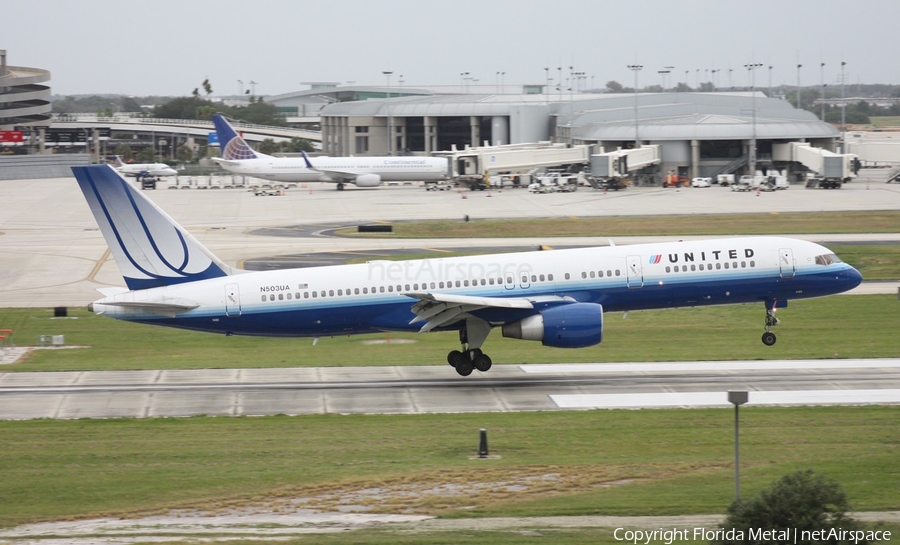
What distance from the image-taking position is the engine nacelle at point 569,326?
37.1 m

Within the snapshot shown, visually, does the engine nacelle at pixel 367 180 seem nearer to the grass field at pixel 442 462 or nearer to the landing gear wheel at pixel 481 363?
the landing gear wheel at pixel 481 363

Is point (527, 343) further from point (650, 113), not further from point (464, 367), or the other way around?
point (650, 113)

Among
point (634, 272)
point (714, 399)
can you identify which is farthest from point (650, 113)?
point (714, 399)

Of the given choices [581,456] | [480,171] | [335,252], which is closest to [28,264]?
[335,252]

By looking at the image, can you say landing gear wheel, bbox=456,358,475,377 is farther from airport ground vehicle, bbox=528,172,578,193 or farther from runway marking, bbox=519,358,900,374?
airport ground vehicle, bbox=528,172,578,193

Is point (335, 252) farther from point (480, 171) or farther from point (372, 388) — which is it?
point (480, 171)

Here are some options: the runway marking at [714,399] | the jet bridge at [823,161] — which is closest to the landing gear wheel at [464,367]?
the runway marking at [714,399]

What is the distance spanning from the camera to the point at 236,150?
136 metres

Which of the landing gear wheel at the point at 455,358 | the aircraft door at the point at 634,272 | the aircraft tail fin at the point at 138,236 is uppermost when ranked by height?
the aircraft tail fin at the point at 138,236

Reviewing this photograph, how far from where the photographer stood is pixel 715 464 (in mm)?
26734

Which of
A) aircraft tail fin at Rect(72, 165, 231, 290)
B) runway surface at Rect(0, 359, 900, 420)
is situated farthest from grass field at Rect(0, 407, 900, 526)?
aircraft tail fin at Rect(72, 165, 231, 290)

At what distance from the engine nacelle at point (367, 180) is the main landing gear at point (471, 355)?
9652 cm

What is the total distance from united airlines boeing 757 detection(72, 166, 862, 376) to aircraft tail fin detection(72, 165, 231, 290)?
4 cm

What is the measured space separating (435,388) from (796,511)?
69.2ft
